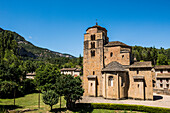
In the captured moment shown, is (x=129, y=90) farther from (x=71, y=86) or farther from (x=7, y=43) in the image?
(x=7, y=43)

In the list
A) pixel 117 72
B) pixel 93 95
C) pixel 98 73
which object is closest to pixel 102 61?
pixel 98 73

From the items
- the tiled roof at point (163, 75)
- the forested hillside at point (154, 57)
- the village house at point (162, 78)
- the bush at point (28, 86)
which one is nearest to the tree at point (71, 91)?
the bush at point (28, 86)

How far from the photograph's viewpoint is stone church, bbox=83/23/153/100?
3062 cm

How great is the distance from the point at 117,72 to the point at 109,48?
25.3 ft

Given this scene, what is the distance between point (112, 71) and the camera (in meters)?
31.3

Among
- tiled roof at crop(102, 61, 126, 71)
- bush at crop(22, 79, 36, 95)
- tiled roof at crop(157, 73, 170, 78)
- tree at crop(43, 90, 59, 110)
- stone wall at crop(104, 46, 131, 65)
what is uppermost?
stone wall at crop(104, 46, 131, 65)

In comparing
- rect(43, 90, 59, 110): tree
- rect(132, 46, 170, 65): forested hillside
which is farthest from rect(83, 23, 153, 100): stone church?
rect(132, 46, 170, 65): forested hillside

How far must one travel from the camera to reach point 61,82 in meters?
24.9

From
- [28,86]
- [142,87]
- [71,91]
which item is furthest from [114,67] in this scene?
[28,86]

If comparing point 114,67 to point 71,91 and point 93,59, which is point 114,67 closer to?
point 93,59

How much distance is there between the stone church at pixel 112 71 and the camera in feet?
100

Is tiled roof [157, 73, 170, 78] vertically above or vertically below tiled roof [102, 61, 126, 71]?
below

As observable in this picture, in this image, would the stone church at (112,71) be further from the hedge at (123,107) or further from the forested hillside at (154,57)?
the forested hillside at (154,57)

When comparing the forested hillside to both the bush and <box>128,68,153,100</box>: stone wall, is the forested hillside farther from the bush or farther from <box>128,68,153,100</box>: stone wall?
the bush
